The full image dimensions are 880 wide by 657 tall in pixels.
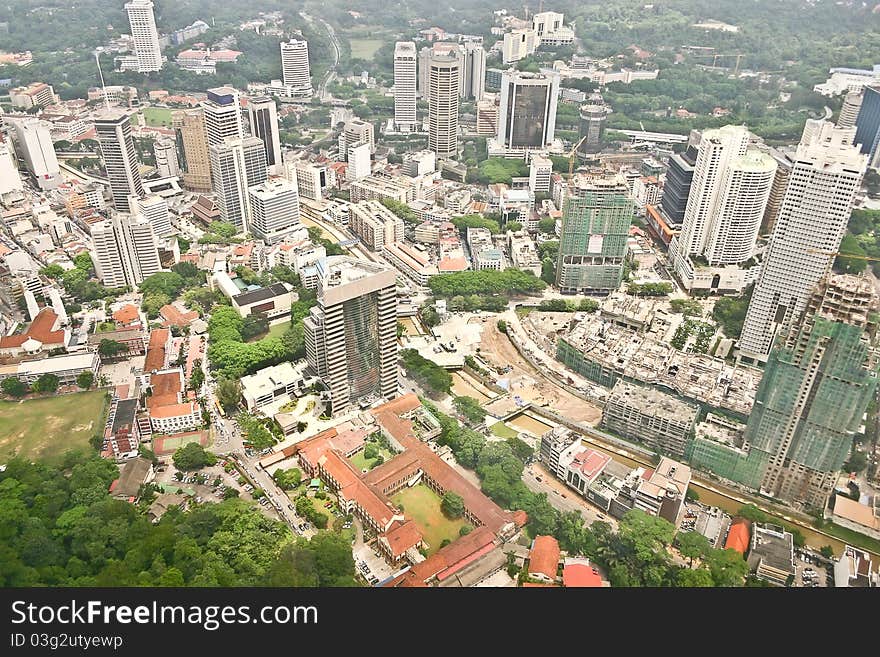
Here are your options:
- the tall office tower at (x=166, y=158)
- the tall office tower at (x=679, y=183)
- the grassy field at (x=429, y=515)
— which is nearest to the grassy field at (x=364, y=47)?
the tall office tower at (x=166, y=158)

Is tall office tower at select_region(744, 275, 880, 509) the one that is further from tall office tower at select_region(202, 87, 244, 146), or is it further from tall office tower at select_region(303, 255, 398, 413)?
tall office tower at select_region(202, 87, 244, 146)

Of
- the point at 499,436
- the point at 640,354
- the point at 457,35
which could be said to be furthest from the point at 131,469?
the point at 457,35

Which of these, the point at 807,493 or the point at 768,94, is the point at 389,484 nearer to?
the point at 807,493

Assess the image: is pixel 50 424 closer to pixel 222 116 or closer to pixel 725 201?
pixel 222 116

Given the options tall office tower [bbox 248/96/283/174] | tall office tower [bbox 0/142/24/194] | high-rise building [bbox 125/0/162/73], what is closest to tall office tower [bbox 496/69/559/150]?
tall office tower [bbox 248/96/283/174]

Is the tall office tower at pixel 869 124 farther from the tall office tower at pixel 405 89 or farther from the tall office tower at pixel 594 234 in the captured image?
the tall office tower at pixel 405 89

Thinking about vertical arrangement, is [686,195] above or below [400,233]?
above
